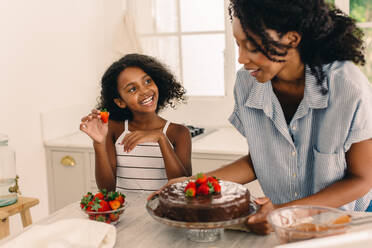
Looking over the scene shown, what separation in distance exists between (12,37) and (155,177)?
1.13 metres

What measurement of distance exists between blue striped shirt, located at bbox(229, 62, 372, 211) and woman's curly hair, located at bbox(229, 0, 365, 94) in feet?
0.12

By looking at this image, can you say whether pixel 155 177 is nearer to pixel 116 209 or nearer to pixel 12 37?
pixel 116 209

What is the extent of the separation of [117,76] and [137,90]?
0.43 feet

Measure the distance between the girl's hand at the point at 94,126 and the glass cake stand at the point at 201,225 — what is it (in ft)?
1.46

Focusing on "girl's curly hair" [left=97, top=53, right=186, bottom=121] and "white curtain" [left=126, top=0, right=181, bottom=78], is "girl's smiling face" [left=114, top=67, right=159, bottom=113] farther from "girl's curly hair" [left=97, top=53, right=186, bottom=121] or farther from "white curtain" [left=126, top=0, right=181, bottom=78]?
"white curtain" [left=126, top=0, right=181, bottom=78]

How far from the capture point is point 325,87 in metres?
1.18

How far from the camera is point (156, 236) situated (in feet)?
3.49

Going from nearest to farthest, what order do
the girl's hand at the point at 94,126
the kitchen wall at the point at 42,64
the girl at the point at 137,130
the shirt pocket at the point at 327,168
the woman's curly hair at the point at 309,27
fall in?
1. the woman's curly hair at the point at 309,27
2. the shirt pocket at the point at 327,168
3. the girl's hand at the point at 94,126
4. the girl at the point at 137,130
5. the kitchen wall at the point at 42,64

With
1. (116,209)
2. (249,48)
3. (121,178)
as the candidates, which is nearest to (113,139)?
(121,178)

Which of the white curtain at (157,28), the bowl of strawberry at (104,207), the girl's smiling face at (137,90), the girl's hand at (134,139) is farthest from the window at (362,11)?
the bowl of strawberry at (104,207)

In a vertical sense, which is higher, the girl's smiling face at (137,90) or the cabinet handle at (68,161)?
the girl's smiling face at (137,90)

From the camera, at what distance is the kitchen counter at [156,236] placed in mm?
1004

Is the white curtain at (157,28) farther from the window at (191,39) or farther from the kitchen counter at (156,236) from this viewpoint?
the kitchen counter at (156,236)

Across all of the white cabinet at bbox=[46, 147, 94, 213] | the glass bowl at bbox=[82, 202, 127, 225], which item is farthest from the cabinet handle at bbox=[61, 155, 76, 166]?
the glass bowl at bbox=[82, 202, 127, 225]
